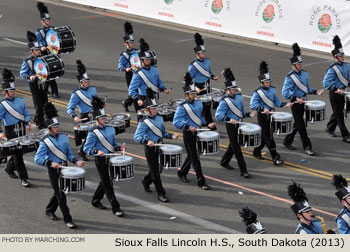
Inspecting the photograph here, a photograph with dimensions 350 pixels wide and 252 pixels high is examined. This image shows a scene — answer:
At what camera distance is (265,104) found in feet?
58.3

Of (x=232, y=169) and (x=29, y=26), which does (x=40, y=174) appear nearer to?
(x=232, y=169)

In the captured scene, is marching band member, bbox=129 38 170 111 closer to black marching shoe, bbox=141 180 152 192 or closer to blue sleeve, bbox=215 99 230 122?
blue sleeve, bbox=215 99 230 122

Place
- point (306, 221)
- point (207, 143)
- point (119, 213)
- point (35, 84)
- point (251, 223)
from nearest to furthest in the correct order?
point (251, 223) → point (306, 221) → point (119, 213) → point (207, 143) → point (35, 84)

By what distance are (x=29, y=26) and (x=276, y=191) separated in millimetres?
16799

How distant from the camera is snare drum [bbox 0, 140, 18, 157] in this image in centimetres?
1575

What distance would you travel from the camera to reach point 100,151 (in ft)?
48.7

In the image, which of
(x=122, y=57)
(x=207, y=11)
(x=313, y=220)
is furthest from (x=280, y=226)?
(x=207, y=11)

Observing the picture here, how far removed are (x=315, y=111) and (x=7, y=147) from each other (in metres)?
6.91

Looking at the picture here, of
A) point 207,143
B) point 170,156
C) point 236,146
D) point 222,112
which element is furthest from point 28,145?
point 236,146

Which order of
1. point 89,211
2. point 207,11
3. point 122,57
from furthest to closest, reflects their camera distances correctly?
1. point 207,11
2. point 122,57
3. point 89,211

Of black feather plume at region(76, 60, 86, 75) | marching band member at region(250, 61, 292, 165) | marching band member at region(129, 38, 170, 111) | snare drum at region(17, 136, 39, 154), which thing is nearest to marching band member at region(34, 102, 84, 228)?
snare drum at region(17, 136, 39, 154)

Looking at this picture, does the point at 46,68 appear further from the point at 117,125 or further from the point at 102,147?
the point at 102,147

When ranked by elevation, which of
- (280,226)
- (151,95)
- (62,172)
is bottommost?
(280,226)

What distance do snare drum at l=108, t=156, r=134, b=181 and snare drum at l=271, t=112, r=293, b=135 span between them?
4.11 meters
